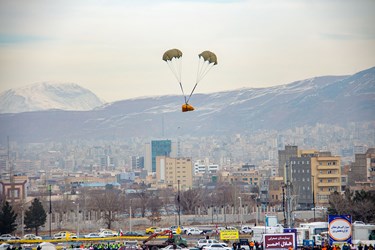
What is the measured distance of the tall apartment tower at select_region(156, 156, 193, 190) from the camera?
110625 millimetres

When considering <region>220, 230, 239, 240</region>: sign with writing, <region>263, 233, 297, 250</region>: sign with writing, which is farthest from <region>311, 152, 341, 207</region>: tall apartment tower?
<region>263, 233, 297, 250</region>: sign with writing

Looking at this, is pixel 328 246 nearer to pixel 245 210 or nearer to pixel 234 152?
pixel 245 210

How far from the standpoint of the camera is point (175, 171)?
11456cm

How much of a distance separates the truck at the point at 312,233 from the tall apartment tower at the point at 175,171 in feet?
249

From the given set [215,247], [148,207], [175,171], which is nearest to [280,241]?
[215,247]

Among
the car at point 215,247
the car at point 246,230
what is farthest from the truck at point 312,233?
the car at point 246,230

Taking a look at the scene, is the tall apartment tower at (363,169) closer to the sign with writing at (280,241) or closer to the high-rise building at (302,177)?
the high-rise building at (302,177)

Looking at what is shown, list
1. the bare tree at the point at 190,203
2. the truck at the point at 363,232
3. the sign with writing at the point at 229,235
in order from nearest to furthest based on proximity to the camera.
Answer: the truck at the point at 363,232 < the sign with writing at the point at 229,235 < the bare tree at the point at 190,203

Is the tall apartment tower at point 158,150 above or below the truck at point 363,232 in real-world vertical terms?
above

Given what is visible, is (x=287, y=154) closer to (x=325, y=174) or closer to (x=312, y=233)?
(x=325, y=174)

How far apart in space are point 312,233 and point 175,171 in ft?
280

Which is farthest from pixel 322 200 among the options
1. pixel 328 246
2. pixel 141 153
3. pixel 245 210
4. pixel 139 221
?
pixel 141 153

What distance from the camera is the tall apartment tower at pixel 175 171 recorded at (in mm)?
110625

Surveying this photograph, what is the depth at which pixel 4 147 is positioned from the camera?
173 m
